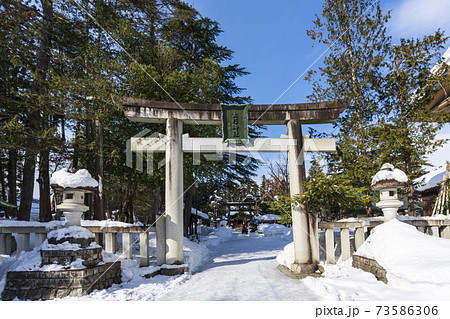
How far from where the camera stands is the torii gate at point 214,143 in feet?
24.9

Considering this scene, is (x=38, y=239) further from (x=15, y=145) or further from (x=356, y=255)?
(x=356, y=255)

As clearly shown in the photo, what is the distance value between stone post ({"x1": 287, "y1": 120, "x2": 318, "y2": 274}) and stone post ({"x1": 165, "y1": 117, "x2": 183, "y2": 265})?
10.9 feet

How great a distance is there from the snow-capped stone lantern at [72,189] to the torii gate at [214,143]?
1.89 meters

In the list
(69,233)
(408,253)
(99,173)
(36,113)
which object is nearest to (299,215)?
(408,253)

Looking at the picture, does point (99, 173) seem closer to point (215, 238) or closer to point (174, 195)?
point (174, 195)

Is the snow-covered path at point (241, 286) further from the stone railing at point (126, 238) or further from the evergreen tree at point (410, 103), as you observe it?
the evergreen tree at point (410, 103)

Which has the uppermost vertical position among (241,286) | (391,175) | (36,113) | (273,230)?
(36,113)

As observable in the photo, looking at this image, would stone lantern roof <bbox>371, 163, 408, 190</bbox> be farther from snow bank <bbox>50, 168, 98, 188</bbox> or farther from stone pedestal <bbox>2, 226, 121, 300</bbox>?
snow bank <bbox>50, 168, 98, 188</bbox>

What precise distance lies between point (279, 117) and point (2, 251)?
28.8 feet

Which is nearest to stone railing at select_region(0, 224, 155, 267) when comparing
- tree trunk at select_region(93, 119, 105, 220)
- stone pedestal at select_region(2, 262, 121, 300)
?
stone pedestal at select_region(2, 262, 121, 300)

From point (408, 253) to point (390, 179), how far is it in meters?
2.32

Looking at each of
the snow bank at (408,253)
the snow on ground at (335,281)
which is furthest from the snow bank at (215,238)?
the snow bank at (408,253)

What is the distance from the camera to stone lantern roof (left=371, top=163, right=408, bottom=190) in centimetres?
684

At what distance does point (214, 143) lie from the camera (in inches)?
313
